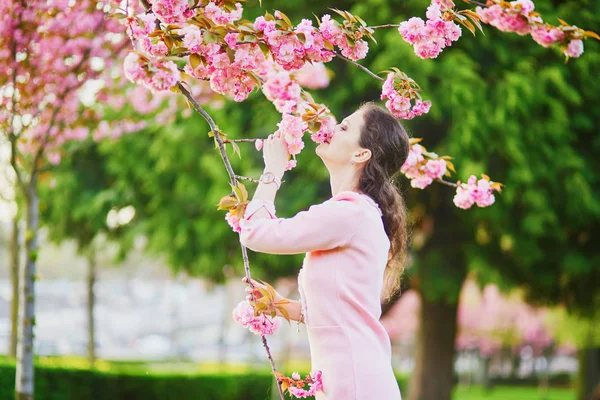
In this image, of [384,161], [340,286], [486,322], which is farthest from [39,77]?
[486,322]

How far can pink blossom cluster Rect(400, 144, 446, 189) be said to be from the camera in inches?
129

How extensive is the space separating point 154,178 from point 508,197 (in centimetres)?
358

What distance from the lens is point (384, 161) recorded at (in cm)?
226

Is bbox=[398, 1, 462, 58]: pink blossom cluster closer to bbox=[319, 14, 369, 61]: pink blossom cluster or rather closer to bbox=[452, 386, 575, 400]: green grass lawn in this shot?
bbox=[319, 14, 369, 61]: pink blossom cluster

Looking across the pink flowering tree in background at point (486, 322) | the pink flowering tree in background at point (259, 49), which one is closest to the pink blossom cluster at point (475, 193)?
the pink flowering tree in background at point (259, 49)

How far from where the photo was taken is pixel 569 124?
757 centimetres

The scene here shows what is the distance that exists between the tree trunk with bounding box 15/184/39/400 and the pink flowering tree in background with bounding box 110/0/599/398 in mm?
2609

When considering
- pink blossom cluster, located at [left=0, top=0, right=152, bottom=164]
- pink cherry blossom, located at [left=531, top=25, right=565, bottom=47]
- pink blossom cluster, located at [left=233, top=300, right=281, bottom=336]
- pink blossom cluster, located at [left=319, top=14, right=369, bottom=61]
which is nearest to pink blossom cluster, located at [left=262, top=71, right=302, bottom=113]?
pink blossom cluster, located at [left=319, top=14, right=369, bottom=61]

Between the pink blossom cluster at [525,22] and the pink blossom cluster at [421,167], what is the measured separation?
87cm

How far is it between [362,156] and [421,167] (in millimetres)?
1163

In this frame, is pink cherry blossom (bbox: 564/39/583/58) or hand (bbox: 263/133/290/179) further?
pink cherry blossom (bbox: 564/39/583/58)

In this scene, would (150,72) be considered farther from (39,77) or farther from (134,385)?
(134,385)

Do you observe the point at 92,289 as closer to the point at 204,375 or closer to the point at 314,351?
the point at 204,375

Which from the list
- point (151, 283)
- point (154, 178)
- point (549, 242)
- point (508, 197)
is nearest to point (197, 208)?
point (154, 178)
